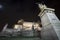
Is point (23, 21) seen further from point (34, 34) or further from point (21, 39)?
point (21, 39)

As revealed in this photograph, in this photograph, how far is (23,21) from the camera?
19.4 m

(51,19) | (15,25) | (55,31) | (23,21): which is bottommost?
(55,31)

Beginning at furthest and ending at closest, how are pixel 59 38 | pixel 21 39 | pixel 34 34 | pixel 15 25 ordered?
pixel 15 25 → pixel 34 34 → pixel 21 39 → pixel 59 38

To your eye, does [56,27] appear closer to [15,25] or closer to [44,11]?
[44,11]

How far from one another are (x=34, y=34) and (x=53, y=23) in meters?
3.29

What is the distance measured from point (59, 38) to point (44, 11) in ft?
10.4

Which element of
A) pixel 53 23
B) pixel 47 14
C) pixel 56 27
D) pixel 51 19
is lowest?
pixel 56 27

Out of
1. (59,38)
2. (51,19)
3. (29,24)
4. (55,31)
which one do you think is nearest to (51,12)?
(51,19)

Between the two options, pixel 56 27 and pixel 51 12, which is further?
pixel 51 12

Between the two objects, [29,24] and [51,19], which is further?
[29,24]

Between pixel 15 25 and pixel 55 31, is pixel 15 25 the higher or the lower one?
the higher one

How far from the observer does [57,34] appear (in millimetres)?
4941

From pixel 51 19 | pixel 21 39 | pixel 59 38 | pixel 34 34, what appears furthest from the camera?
pixel 34 34

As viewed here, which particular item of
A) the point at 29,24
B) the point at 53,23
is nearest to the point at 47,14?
the point at 53,23
